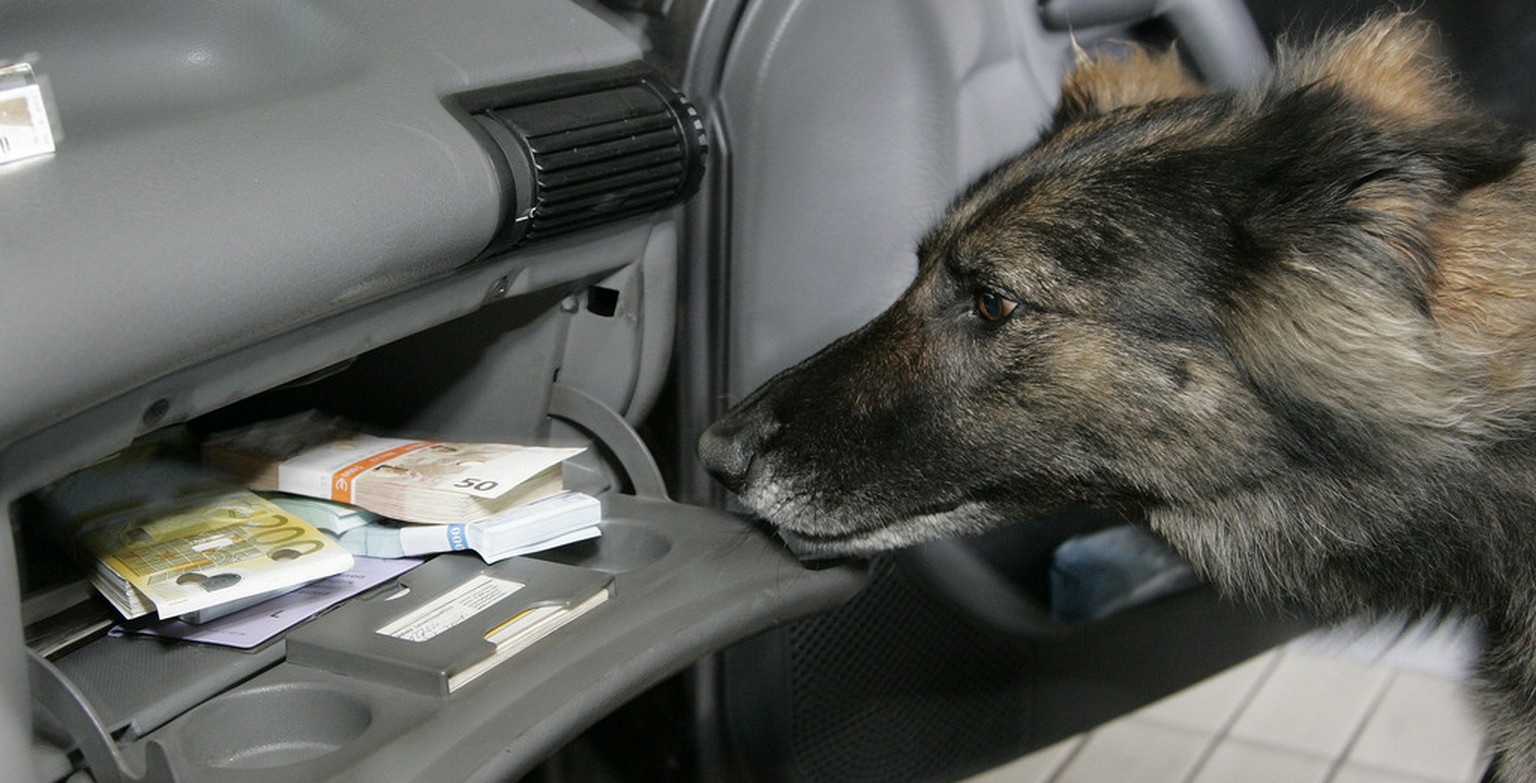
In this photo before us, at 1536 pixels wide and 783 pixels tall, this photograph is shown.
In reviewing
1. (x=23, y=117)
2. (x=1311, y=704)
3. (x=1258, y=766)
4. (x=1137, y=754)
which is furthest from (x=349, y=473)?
(x=1311, y=704)

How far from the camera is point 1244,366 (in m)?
1.43

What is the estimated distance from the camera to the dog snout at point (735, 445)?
1579 millimetres

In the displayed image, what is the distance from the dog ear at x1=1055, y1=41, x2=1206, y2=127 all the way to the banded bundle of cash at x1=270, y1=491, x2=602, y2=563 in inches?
29.0

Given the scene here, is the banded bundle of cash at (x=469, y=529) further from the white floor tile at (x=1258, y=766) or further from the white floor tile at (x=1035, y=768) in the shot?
the white floor tile at (x=1258, y=766)

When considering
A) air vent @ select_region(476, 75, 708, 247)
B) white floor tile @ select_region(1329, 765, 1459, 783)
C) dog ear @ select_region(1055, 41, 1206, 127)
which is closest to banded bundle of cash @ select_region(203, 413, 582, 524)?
air vent @ select_region(476, 75, 708, 247)

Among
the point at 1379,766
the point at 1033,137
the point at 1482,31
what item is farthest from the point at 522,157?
the point at 1379,766

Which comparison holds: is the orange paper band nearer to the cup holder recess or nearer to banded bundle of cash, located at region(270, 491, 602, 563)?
banded bundle of cash, located at region(270, 491, 602, 563)

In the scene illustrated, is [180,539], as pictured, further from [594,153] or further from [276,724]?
[594,153]

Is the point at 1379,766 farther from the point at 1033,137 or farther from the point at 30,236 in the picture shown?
the point at 30,236

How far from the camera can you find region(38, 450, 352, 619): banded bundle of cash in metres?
1.30

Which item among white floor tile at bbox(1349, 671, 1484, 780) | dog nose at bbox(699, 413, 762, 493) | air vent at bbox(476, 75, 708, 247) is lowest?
white floor tile at bbox(1349, 671, 1484, 780)

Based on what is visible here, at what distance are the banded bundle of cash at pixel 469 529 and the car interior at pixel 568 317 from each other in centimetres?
3

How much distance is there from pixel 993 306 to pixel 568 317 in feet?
1.68

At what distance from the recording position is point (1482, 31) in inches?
75.5
